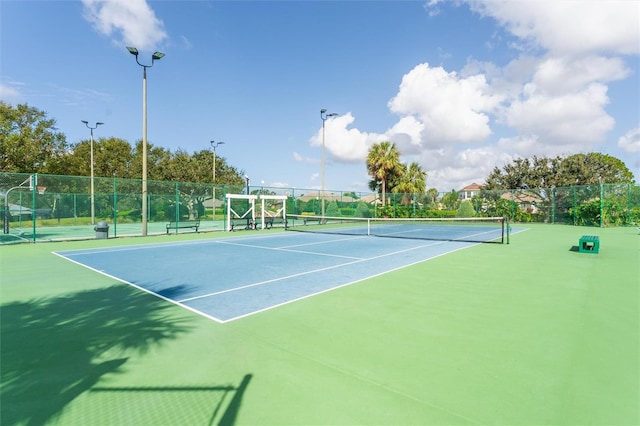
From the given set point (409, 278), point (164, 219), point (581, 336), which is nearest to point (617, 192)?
point (409, 278)

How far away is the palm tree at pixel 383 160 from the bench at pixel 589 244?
29.0 m

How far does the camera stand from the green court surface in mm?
2768

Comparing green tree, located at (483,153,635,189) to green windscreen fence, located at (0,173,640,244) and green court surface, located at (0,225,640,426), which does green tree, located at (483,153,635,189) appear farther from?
green court surface, located at (0,225,640,426)

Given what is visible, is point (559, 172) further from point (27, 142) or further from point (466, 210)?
point (27, 142)

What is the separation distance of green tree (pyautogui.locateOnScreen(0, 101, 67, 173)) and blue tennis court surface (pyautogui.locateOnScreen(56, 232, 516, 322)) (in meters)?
17.1

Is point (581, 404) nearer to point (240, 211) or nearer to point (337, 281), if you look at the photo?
point (337, 281)

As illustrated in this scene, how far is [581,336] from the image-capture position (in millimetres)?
4258

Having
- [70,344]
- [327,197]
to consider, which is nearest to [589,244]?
[70,344]

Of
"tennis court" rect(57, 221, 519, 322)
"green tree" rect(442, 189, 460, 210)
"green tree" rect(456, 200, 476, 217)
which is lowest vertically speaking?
"tennis court" rect(57, 221, 519, 322)

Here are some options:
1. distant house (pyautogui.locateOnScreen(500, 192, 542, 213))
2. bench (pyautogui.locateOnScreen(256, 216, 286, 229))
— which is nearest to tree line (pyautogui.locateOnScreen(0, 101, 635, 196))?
distant house (pyautogui.locateOnScreen(500, 192, 542, 213))

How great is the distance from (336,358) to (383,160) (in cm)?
3844

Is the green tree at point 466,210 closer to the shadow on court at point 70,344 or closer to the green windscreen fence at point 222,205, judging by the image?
the green windscreen fence at point 222,205

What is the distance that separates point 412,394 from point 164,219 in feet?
97.2

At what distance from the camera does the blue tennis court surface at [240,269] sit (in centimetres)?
603
